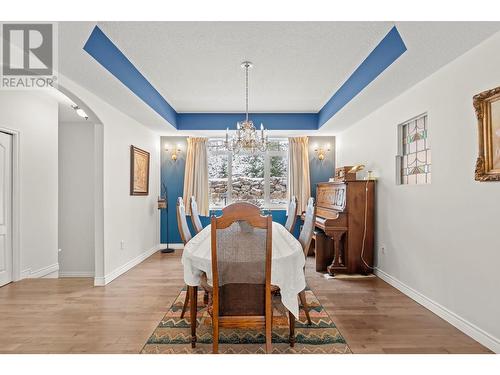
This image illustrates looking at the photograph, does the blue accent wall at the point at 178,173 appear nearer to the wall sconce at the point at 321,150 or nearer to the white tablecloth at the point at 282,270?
the wall sconce at the point at 321,150

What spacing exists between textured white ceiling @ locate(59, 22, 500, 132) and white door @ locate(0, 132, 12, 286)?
1.50 metres

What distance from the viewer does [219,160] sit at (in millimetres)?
6203

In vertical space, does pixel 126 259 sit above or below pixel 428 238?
below

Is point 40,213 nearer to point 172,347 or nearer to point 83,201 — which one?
point 83,201

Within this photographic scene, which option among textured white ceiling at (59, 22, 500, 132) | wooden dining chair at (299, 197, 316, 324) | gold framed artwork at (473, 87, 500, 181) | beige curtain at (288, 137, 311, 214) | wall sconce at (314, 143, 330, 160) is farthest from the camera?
wall sconce at (314, 143, 330, 160)

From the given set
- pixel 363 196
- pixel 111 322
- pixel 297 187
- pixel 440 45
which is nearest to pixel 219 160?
pixel 297 187

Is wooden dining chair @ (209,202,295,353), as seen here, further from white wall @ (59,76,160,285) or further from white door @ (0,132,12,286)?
white door @ (0,132,12,286)

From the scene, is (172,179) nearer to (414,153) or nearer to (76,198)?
A: (76,198)

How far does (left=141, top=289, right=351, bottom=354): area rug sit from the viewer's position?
2.18 meters

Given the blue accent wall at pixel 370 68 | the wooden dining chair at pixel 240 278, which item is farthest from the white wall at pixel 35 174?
the blue accent wall at pixel 370 68

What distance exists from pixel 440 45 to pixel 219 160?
4464 mm

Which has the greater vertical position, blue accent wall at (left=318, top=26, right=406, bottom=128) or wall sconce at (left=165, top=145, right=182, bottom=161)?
blue accent wall at (left=318, top=26, right=406, bottom=128)

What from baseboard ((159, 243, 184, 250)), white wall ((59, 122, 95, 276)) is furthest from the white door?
baseboard ((159, 243, 184, 250))

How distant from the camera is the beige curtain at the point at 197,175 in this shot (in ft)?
19.4
